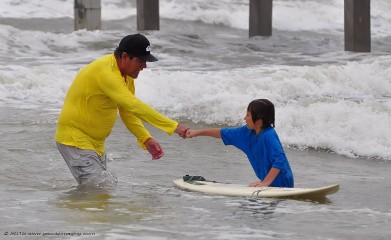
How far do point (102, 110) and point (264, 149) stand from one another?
3.81 feet

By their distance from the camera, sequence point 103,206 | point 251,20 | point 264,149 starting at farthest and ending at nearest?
point 251,20 < point 264,149 < point 103,206

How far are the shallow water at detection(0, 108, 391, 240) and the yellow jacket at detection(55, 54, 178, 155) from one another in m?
0.46

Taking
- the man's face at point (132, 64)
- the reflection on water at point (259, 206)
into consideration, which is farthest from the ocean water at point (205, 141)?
the man's face at point (132, 64)

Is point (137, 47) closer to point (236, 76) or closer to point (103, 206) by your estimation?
point (103, 206)

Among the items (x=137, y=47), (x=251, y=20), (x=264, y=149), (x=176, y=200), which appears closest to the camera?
(x=137, y=47)

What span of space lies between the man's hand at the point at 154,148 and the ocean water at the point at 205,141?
34 centimetres

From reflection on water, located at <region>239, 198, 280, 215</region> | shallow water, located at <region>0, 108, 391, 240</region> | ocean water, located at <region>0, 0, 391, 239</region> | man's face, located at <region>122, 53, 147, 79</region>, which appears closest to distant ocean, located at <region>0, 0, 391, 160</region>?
ocean water, located at <region>0, 0, 391, 239</region>

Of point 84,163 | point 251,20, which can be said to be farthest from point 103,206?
point 251,20

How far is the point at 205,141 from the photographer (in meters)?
11.3

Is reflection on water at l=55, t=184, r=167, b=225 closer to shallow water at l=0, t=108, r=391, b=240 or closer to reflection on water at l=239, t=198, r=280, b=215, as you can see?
shallow water at l=0, t=108, r=391, b=240

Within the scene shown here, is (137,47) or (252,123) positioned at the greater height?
(137,47)

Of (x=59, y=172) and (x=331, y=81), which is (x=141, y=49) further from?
(x=331, y=81)

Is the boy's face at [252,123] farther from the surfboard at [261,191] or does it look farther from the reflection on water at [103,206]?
the reflection on water at [103,206]

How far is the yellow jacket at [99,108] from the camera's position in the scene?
23.1ft
